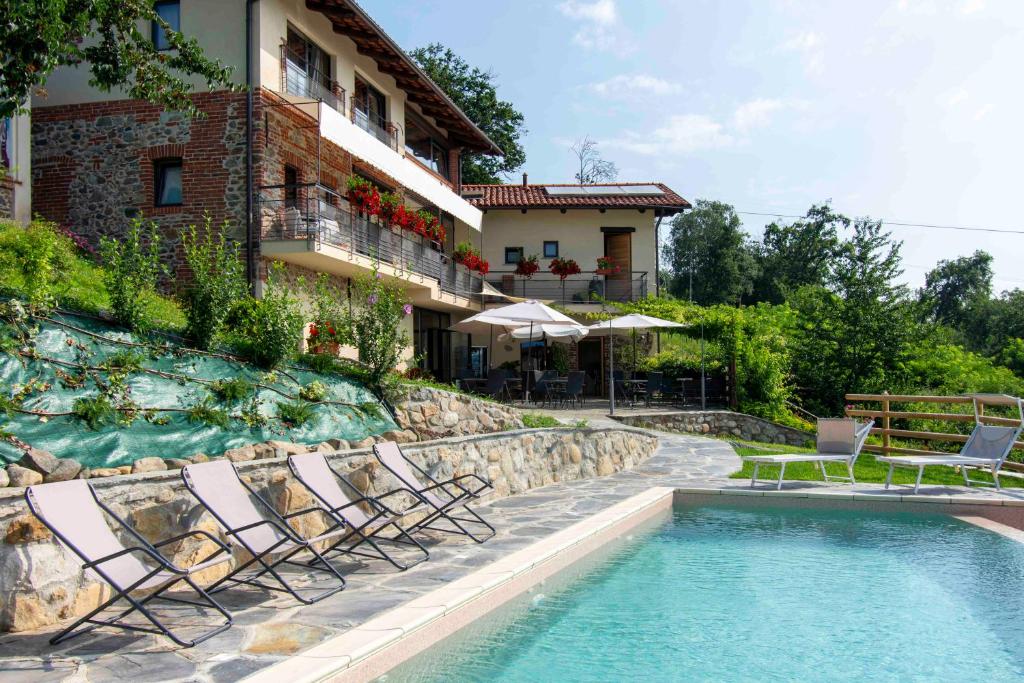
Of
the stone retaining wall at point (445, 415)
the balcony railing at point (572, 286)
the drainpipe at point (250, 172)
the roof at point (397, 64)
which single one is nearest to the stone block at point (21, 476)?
the stone retaining wall at point (445, 415)

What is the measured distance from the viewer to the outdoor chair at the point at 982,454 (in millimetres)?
10414

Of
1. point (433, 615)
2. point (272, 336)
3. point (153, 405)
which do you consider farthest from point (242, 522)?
point (272, 336)

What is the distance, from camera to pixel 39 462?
18.6 ft

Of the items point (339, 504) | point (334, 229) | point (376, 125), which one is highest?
point (376, 125)

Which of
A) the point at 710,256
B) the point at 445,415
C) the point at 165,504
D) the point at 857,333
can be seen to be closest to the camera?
the point at 165,504

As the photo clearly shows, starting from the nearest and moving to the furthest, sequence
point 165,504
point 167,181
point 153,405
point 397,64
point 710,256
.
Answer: point 165,504 → point 153,405 → point 167,181 → point 397,64 → point 710,256

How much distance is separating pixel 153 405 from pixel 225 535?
2.46 meters

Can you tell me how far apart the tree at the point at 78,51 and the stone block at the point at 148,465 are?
3.55 m

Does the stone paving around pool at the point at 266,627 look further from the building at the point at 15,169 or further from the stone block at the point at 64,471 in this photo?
the building at the point at 15,169

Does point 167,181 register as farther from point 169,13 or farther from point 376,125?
point 376,125

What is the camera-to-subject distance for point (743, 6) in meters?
12.2

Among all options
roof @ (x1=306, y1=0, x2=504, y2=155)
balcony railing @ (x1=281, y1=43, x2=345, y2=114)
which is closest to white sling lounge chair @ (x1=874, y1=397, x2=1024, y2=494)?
balcony railing @ (x1=281, y1=43, x2=345, y2=114)

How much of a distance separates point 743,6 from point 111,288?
9631 mm

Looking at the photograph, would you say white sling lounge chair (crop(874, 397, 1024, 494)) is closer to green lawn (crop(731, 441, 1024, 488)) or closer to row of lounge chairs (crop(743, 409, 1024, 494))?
row of lounge chairs (crop(743, 409, 1024, 494))
